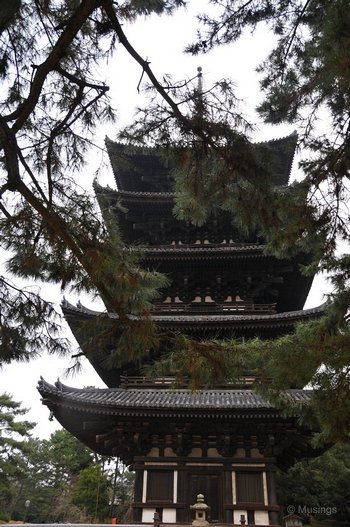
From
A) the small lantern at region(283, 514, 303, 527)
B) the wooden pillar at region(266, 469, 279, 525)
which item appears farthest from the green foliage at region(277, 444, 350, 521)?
the wooden pillar at region(266, 469, 279, 525)

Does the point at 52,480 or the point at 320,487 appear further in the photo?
the point at 52,480

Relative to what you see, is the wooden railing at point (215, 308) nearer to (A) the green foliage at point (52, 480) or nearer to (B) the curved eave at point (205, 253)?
(B) the curved eave at point (205, 253)

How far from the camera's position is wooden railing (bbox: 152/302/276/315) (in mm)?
11867

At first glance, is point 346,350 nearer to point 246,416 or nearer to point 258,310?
point 246,416

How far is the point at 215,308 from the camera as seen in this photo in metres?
12.1

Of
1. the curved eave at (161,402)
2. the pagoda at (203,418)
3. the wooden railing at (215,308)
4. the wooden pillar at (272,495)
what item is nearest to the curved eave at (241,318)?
the pagoda at (203,418)

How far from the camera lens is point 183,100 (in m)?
4.02

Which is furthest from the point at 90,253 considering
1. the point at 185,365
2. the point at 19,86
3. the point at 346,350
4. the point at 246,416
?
the point at 246,416

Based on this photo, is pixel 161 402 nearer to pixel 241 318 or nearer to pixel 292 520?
pixel 241 318

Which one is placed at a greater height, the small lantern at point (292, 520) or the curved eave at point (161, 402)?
the curved eave at point (161, 402)

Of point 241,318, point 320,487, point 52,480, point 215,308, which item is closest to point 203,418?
point 241,318

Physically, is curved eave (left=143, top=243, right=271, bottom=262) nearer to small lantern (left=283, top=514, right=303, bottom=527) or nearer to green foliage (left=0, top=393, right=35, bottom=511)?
small lantern (left=283, top=514, right=303, bottom=527)

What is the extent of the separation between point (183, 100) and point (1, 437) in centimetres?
3454

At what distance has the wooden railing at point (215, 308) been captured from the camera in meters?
11.9
